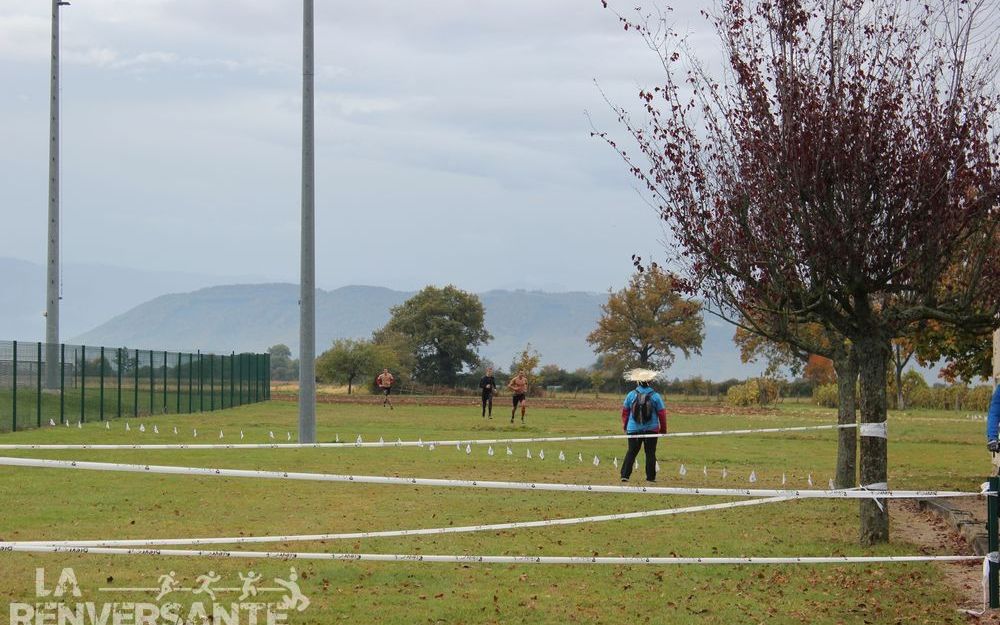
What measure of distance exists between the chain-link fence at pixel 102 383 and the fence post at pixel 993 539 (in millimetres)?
26082

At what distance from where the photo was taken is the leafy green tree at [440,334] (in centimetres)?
9825

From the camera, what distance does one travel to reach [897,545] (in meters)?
13.3

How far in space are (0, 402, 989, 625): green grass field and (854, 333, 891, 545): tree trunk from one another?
271 millimetres

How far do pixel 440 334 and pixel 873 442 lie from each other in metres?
86.9

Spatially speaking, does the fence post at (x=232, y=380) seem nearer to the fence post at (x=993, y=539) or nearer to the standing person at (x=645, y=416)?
the standing person at (x=645, y=416)

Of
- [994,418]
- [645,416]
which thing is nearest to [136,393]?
[645,416]

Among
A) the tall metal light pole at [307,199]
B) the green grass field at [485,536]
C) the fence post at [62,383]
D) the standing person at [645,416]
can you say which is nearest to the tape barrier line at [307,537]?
the green grass field at [485,536]

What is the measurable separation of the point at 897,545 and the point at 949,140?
4.29 m

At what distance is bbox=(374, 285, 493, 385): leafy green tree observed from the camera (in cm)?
9825

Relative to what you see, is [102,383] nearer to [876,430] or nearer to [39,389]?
[39,389]

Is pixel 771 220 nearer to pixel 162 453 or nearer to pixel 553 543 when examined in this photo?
pixel 553 543

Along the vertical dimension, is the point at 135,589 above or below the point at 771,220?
below

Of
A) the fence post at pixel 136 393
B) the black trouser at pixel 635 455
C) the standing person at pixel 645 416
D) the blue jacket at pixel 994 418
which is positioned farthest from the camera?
the fence post at pixel 136 393

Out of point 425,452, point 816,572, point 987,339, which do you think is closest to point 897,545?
point 816,572
